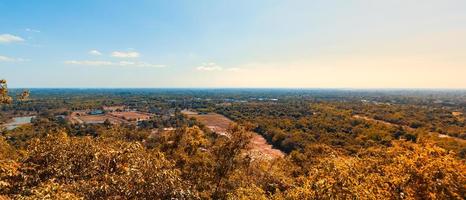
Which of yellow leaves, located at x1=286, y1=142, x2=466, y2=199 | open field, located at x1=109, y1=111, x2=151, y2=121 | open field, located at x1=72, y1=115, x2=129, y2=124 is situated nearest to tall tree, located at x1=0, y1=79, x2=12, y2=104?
yellow leaves, located at x1=286, y1=142, x2=466, y2=199

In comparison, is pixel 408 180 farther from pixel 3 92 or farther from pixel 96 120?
pixel 96 120

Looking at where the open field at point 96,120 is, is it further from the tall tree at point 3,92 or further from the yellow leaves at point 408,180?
the yellow leaves at point 408,180

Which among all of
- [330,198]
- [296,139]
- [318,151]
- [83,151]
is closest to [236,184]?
[83,151]

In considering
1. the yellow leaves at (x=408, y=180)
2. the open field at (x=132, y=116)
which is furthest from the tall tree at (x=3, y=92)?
the open field at (x=132, y=116)

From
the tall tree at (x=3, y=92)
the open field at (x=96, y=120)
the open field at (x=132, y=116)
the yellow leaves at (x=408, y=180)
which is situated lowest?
the open field at (x=132, y=116)

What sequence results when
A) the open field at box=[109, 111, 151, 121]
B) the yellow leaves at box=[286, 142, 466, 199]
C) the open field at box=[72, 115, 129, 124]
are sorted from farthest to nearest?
1. the open field at box=[109, 111, 151, 121]
2. the open field at box=[72, 115, 129, 124]
3. the yellow leaves at box=[286, 142, 466, 199]

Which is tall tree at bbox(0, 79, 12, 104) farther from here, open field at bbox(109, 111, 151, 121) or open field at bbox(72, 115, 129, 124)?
open field at bbox(109, 111, 151, 121)

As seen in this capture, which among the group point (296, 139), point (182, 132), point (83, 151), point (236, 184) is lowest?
point (296, 139)

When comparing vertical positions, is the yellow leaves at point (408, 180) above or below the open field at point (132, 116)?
above

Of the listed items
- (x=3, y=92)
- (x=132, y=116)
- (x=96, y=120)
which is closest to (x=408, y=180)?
(x=3, y=92)

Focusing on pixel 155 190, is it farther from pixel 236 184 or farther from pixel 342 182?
pixel 236 184

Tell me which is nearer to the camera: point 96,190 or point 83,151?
point 96,190
